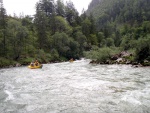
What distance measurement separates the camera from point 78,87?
1827cm

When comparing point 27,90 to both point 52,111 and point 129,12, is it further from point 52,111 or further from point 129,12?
point 129,12

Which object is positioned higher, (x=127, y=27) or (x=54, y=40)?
(x=127, y=27)

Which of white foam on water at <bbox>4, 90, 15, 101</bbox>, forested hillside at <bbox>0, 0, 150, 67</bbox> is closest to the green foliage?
forested hillside at <bbox>0, 0, 150, 67</bbox>

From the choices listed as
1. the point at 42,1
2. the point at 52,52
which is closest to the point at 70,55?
the point at 52,52

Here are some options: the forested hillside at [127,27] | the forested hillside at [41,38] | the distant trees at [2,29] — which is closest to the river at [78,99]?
the forested hillside at [127,27]

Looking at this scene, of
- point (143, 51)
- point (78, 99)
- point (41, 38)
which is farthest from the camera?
point (41, 38)

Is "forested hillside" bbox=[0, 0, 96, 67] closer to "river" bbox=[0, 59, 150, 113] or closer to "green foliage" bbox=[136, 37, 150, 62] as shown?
"green foliage" bbox=[136, 37, 150, 62]

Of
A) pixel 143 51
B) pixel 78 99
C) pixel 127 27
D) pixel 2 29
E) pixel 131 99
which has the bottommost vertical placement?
pixel 131 99

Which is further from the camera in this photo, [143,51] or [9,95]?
[143,51]

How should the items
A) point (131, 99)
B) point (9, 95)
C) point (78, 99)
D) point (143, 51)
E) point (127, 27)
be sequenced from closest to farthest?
point (131, 99) → point (78, 99) → point (9, 95) → point (143, 51) → point (127, 27)

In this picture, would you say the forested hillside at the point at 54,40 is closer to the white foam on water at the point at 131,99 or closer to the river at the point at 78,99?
the river at the point at 78,99

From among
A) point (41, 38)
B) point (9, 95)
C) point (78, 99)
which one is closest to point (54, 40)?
point (41, 38)

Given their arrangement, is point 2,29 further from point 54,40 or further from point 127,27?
point 127,27

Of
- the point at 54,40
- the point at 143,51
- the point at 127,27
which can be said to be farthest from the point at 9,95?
the point at 127,27
